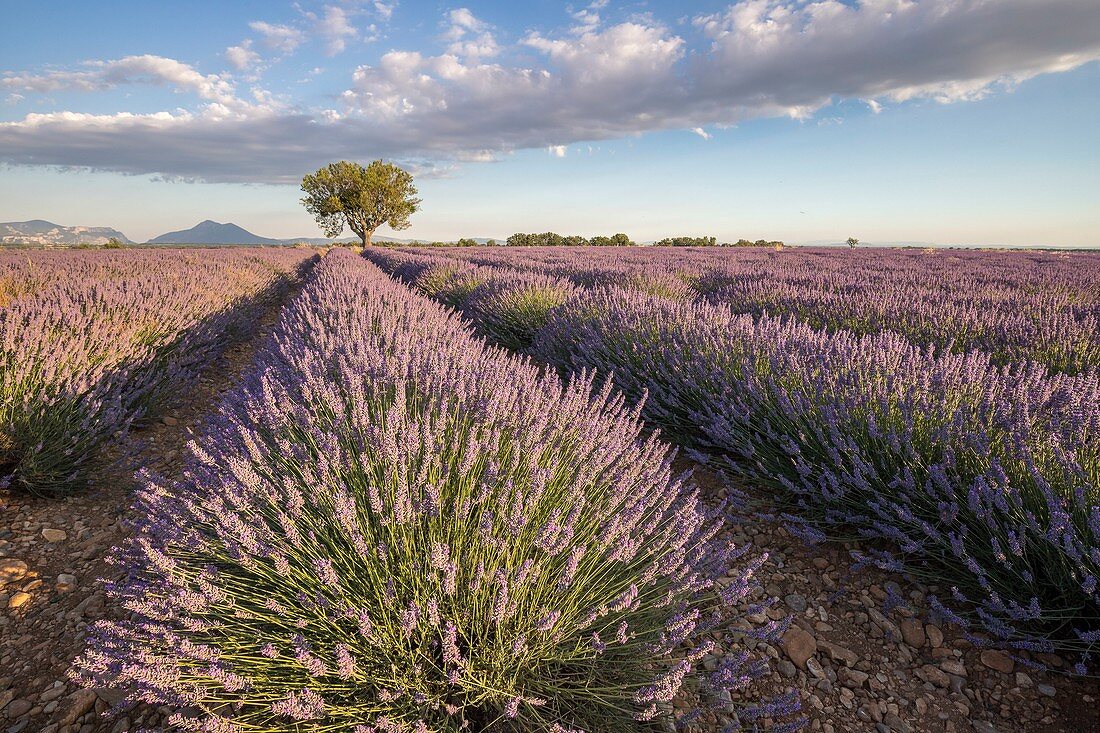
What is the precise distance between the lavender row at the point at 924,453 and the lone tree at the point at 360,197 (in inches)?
1485

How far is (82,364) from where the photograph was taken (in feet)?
10.3

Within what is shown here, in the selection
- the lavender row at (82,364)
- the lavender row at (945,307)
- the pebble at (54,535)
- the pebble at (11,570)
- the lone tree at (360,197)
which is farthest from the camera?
the lone tree at (360,197)

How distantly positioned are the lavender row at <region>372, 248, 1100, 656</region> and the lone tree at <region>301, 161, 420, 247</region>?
3771cm

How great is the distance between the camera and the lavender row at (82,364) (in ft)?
8.72

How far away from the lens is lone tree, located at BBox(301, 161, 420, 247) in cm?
3603

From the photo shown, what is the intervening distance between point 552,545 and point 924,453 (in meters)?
1.81

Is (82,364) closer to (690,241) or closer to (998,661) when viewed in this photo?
(998,661)

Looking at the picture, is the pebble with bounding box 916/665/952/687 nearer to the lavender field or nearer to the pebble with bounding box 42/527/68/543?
the lavender field

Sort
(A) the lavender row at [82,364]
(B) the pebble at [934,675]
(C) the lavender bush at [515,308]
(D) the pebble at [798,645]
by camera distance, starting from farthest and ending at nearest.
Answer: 1. (C) the lavender bush at [515,308]
2. (A) the lavender row at [82,364]
3. (D) the pebble at [798,645]
4. (B) the pebble at [934,675]

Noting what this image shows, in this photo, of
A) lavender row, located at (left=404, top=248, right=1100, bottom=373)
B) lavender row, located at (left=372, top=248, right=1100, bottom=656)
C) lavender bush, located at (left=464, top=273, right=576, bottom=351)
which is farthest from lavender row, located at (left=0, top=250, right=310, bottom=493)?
lavender row, located at (left=404, top=248, right=1100, bottom=373)

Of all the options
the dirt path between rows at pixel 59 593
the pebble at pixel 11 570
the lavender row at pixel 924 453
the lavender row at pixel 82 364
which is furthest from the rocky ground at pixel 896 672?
the lavender row at pixel 82 364

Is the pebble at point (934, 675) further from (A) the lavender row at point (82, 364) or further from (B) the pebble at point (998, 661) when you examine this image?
(A) the lavender row at point (82, 364)

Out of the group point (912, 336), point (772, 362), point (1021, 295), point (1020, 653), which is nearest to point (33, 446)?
point (772, 362)

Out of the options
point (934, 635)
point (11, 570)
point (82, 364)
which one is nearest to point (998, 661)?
point (934, 635)
